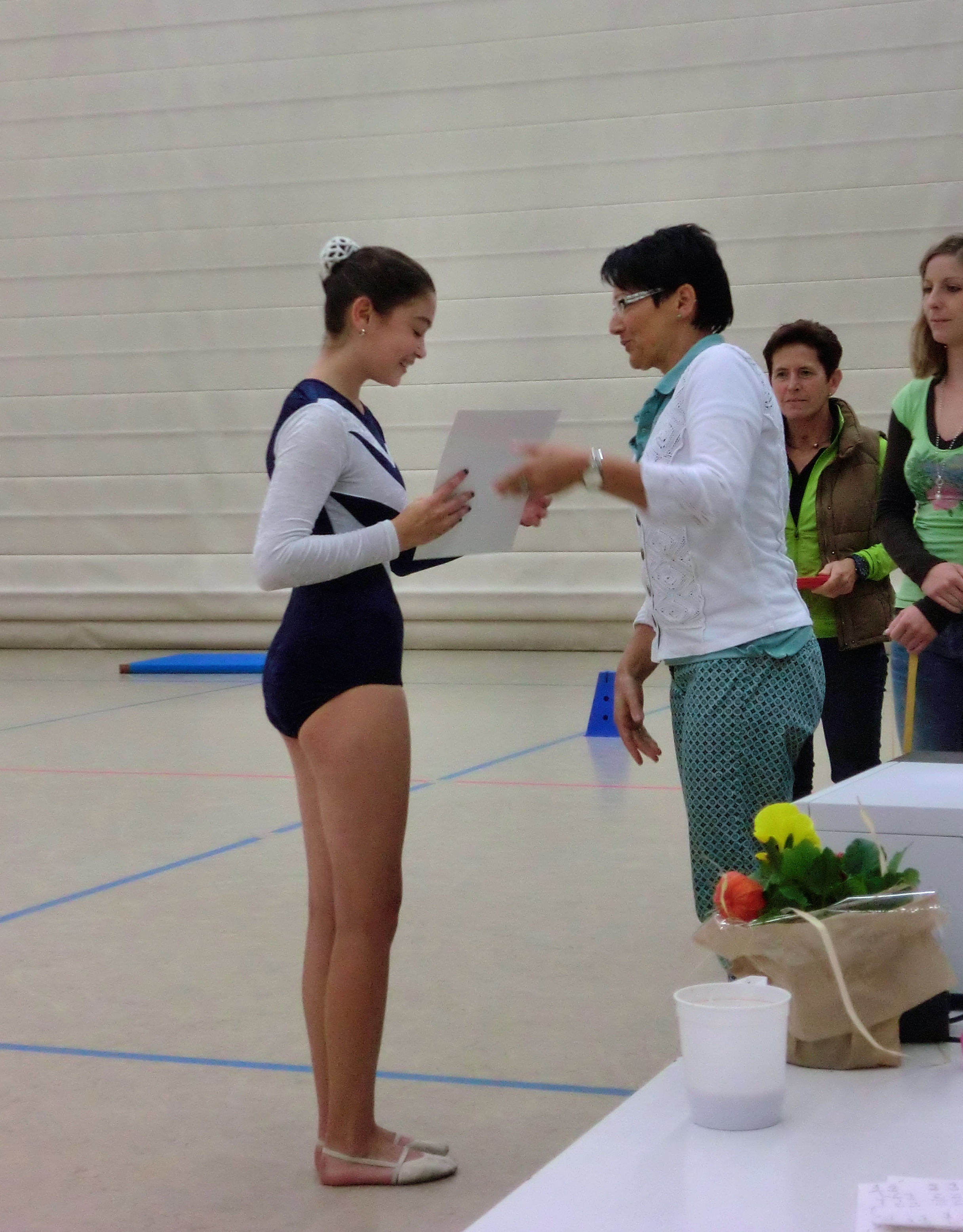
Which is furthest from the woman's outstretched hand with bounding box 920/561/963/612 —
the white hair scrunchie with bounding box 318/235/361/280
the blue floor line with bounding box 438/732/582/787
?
the blue floor line with bounding box 438/732/582/787

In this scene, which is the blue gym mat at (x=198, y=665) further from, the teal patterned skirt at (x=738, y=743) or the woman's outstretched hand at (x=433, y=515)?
the teal patterned skirt at (x=738, y=743)

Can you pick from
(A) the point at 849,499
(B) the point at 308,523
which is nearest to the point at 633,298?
(B) the point at 308,523

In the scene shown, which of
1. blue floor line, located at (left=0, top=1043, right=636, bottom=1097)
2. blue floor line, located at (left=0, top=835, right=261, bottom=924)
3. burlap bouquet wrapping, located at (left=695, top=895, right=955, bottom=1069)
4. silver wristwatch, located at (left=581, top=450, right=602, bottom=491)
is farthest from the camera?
blue floor line, located at (left=0, top=835, right=261, bottom=924)

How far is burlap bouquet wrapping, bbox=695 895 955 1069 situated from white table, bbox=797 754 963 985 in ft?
0.50

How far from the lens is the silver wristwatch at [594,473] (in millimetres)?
1546

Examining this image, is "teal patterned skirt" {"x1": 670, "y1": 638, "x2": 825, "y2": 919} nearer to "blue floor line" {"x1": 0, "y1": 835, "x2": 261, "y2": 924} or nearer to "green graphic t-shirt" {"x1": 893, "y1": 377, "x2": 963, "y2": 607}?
"green graphic t-shirt" {"x1": 893, "y1": 377, "x2": 963, "y2": 607}

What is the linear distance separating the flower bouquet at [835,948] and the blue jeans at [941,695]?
3.88 ft

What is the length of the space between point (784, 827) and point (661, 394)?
0.70 m

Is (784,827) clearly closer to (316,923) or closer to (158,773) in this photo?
(316,923)

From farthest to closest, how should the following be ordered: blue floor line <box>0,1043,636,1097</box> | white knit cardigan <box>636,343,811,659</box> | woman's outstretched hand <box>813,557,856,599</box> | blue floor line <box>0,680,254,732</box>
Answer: blue floor line <box>0,680,254,732</box>, woman's outstretched hand <box>813,557,856,599</box>, blue floor line <box>0,1043,636,1097</box>, white knit cardigan <box>636,343,811,659</box>

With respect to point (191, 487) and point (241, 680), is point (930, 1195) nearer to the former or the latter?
point (241, 680)

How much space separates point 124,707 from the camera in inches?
257

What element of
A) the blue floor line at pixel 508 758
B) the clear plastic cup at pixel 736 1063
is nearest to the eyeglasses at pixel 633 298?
the clear plastic cup at pixel 736 1063

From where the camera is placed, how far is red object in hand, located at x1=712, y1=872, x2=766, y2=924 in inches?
49.0
